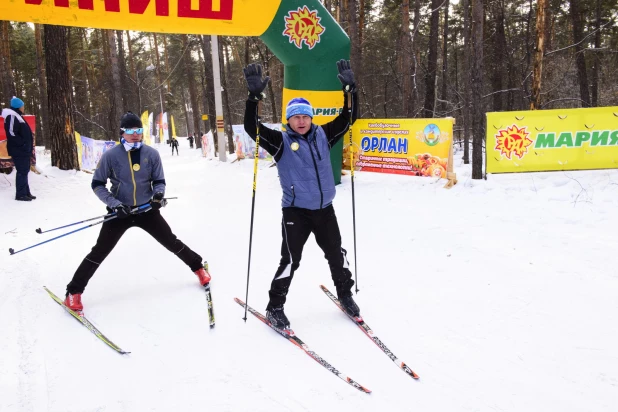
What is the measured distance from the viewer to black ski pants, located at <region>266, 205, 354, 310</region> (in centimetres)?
335

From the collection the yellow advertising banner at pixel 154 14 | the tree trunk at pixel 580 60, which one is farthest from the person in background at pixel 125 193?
the tree trunk at pixel 580 60

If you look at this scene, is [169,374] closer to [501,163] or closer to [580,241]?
[580,241]

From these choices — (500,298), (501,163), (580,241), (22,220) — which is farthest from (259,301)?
(501,163)

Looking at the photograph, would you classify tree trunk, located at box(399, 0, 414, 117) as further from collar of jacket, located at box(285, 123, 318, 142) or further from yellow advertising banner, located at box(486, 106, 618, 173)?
collar of jacket, located at box(285, 123, 318, 142)

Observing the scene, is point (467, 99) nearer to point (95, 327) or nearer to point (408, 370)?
point (408, 370)

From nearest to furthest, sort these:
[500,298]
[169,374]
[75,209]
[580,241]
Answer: [169,374] < [500,298] < [580,241] < [75,209]

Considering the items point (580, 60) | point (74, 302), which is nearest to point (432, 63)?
point (580, 60)

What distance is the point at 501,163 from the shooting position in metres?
8.24

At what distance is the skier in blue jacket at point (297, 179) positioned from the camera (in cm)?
327

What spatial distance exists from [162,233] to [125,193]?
1.77ft

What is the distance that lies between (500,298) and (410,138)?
5.97 m

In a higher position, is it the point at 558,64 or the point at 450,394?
the point at 558,64

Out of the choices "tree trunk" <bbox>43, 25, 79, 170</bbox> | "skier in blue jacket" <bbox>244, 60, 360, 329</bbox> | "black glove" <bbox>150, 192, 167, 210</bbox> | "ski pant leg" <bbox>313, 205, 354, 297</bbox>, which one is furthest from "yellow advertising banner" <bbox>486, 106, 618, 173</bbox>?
"tree trunk" <bbox>43, 25, 79, 170</bbox>

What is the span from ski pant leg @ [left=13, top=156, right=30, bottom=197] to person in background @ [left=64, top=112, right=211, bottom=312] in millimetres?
5357
